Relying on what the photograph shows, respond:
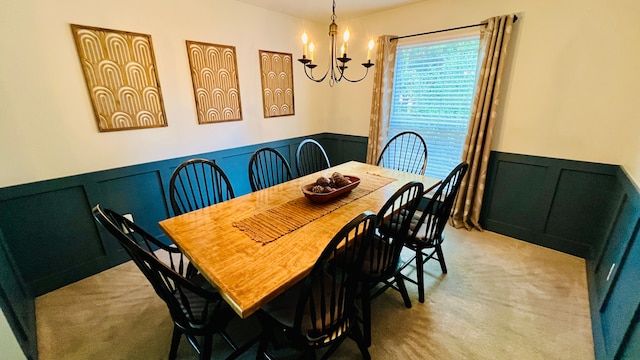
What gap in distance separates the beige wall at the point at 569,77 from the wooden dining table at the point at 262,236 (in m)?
1.24

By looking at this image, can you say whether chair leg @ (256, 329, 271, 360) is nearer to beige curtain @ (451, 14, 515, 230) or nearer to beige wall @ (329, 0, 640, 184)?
beige curtain @ (451, 14, 515, 230)

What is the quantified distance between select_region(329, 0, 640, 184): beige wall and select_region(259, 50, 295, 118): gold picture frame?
1.72m

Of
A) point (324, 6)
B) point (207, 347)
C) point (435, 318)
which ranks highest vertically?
point (324, 6)

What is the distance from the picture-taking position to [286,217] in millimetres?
1509

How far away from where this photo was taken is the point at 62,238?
2.02 meters

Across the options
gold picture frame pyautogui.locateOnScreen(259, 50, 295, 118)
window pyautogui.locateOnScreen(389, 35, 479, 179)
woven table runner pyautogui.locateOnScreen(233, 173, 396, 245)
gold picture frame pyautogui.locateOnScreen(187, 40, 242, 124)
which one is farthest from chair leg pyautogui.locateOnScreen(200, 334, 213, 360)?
window pyautogui.locateOnScreen(389, 35, 479, 179)

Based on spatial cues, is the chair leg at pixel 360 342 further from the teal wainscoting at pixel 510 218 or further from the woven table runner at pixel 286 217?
the teal wainscoting at pixel 510 218

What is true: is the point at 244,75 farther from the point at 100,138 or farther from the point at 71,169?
the point at 71,169

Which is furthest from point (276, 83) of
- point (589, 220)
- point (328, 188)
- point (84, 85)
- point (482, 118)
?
point (589, 220)

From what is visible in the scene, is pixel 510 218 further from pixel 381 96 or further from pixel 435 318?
pixel 381 96

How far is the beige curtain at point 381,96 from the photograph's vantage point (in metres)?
3.02

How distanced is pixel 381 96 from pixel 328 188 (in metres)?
1.94

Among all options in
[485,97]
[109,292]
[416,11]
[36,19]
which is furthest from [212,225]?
[416,11]

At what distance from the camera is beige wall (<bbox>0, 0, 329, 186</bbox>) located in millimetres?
1689
